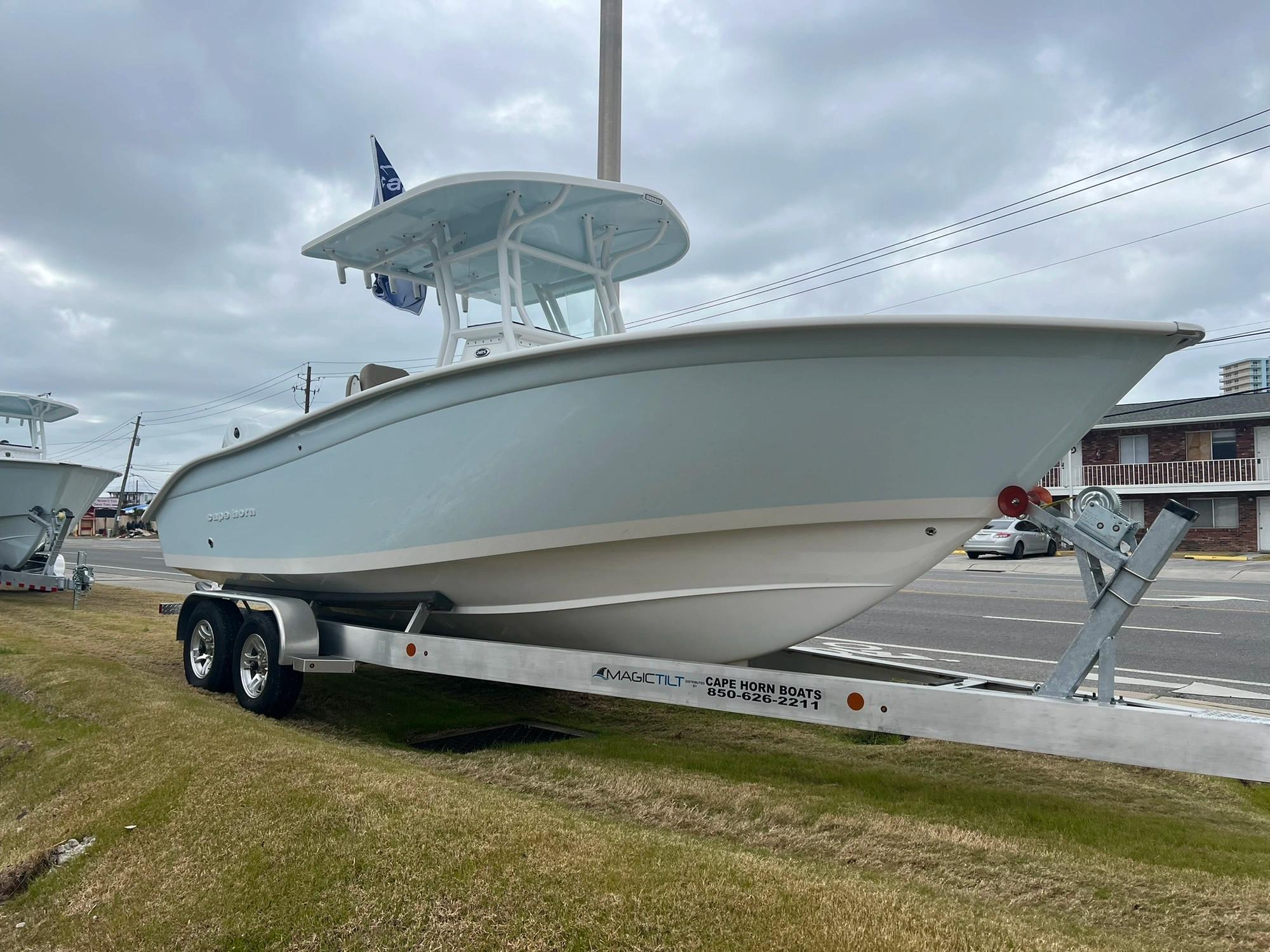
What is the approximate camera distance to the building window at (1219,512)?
28.8 metres

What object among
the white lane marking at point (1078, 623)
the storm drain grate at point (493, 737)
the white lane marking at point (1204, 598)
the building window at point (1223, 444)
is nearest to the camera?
the storm drain grate at point (493, 737)

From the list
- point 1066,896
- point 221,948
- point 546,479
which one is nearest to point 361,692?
point 546,479

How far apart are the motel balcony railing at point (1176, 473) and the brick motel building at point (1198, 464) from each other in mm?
21

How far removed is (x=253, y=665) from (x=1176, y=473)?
31393mm

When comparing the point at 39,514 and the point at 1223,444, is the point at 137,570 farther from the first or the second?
the point at 1223,444

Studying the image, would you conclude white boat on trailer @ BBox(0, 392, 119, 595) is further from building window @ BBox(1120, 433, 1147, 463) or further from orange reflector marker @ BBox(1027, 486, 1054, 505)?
building window @ BBox(1120, 433, 1147, 463)

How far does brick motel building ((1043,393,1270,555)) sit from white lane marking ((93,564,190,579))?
24910 millimetres

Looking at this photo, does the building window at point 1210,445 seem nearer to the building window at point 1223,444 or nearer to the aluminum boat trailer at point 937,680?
the building window at point 1223,444

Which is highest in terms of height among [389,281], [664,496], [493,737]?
[389,281]

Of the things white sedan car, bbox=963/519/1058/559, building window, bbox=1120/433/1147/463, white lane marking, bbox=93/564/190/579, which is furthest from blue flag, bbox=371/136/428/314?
building window, bbox=1120/433/1147/463

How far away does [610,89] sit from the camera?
26.8ft

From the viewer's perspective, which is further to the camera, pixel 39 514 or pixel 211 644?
pixel 39 514

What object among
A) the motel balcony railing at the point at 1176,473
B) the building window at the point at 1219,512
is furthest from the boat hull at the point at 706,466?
the building window at the point at 1219,512

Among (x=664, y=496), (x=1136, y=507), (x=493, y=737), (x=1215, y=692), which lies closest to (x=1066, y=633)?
(x=1215, y=692)
